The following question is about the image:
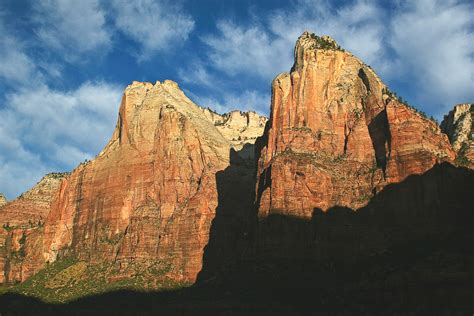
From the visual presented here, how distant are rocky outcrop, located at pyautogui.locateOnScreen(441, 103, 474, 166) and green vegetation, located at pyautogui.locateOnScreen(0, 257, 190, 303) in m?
64.3

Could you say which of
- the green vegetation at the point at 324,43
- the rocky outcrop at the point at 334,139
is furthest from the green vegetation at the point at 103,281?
the green vegetation at the point at 324,43

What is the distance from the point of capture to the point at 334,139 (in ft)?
555

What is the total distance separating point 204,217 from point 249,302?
39.7 m

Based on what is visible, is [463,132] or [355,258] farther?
[463,132]

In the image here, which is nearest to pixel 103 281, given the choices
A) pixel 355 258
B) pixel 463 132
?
pixel 355 258

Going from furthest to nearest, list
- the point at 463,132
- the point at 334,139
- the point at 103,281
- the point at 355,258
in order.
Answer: the point at 103,281
the point at 463,132
the point at 334,139
the point at 355,258

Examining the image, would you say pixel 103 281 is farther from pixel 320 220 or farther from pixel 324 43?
pixel 324 43

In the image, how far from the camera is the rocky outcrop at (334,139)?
15575 centimetres

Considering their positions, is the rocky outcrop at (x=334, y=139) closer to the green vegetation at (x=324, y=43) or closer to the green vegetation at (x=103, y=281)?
the green vegetation at (x=324, y=43)

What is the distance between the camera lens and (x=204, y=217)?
18588 centimetres

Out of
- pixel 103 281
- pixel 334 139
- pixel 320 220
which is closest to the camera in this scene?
pixel 320 220

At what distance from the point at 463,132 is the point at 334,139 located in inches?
1362

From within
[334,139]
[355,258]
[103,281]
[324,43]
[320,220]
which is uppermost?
[324,43]

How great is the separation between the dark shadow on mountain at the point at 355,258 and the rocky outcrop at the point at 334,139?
3200 mm
